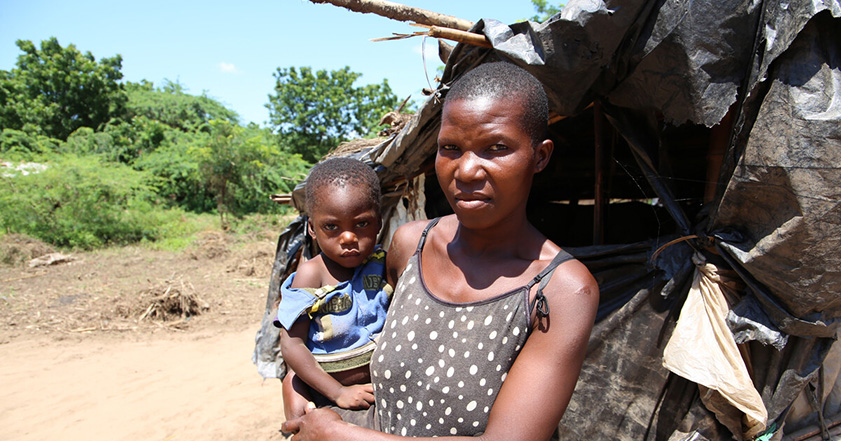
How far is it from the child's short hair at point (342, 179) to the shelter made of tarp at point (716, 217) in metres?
0.68

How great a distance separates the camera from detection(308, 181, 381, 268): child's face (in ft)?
6.16

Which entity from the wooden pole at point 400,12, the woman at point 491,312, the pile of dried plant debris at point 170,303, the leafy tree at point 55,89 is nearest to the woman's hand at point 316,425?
the woman at point 491,312

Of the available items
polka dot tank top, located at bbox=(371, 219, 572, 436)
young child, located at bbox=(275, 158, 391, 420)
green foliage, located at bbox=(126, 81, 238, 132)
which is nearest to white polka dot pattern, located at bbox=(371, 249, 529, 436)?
polka dot tank top, located at bbox=(371, 219, 572, 436)

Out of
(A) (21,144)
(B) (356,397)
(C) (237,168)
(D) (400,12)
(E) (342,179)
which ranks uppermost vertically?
(A) (21,144)

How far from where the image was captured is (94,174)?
12.8 m

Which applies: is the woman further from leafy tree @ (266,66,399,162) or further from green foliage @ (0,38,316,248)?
leafy tree @ (266,66,399,162)

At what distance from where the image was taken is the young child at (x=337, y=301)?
1.78m

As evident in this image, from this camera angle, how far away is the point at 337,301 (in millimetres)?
1862

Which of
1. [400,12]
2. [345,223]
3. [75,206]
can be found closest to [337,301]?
[345,223]

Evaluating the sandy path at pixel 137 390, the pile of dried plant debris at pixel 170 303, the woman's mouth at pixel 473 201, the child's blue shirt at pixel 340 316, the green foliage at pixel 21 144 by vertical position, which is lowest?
the sandy path at pixel 137 390

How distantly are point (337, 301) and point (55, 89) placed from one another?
84.2 feet

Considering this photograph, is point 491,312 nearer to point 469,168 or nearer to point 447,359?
point 447,359

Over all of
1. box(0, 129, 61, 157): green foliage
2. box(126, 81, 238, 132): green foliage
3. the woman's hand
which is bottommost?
the woman's hand

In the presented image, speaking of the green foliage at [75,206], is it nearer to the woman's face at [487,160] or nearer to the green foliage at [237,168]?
the green foliage at [237,168]
